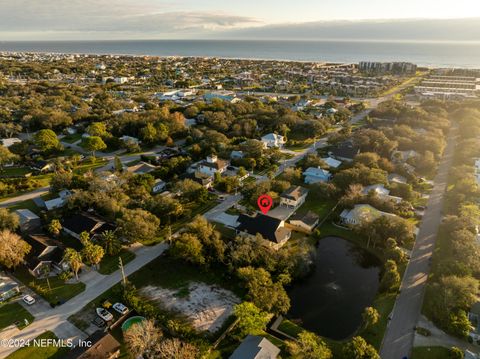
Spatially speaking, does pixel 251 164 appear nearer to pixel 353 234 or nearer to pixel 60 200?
pixel 353 234

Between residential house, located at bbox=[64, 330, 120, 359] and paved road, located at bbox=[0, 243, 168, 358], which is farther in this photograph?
paved road, located at bbox=[0, 243, 168, 358]

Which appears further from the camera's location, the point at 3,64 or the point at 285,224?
the point at 3,64

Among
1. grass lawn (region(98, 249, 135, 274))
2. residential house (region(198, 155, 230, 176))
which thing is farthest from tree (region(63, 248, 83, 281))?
residential house (region(198, 155, 230, 176))

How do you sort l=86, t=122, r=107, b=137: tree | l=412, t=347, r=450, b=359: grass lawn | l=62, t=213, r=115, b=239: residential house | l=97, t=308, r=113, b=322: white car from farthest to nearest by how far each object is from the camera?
1. l=86, t=122, r=107, b=137: tree
2. l=62, t=213, r=115, b=239: residential house
3. l=97, t=308, r=113, b=322: white car
4. l=412, t=347, r=450, b=359: grass lawn

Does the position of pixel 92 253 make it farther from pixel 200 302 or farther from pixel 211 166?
pixel 211 166

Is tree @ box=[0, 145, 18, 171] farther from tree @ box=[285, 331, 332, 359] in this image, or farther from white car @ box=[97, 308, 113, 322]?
tree @ box=[285, 331, 332, 359]

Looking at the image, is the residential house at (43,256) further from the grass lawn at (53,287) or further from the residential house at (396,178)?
the residential house at (396,178)

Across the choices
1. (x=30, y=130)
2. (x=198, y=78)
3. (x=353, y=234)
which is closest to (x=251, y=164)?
(x=353, y=234)

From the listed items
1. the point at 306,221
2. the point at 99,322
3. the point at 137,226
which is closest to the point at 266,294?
the point at 99,322
